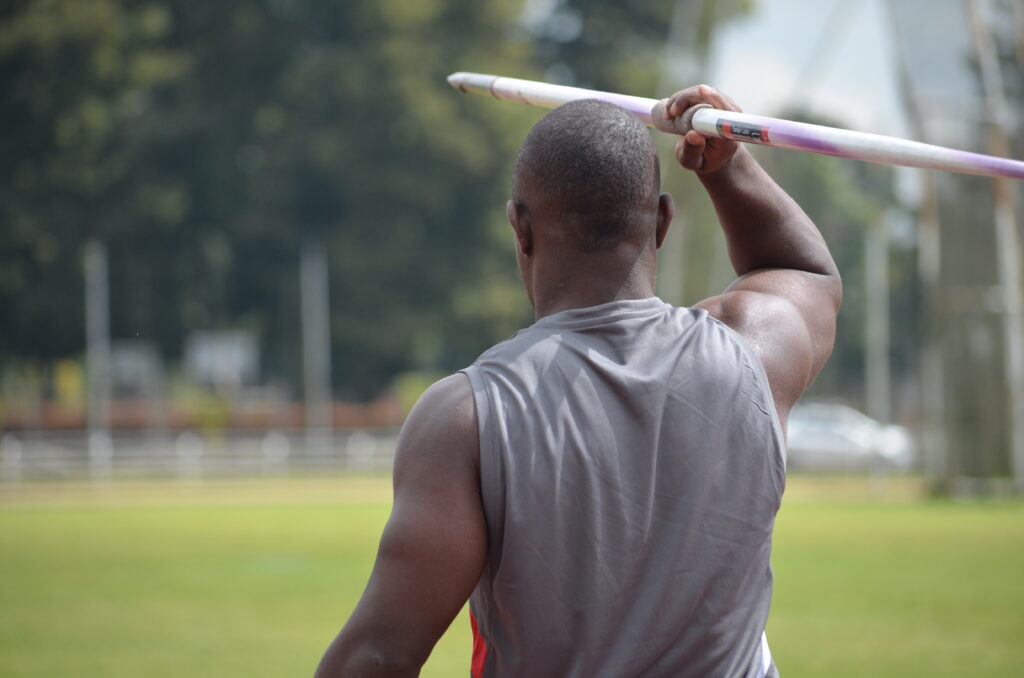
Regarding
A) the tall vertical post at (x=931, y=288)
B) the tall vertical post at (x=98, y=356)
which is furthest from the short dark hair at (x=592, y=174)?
the tall vertical post at (x=98, y=356)

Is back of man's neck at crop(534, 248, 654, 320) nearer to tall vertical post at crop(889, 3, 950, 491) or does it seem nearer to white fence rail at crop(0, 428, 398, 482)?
tall vertical post at crop(889, 3, 950, 491)

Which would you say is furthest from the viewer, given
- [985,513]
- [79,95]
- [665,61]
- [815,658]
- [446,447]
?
[665,61]

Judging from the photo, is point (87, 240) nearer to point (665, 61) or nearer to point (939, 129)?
point (665, 61)

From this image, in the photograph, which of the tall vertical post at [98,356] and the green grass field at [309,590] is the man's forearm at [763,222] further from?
the tall vertical post at [98,356]

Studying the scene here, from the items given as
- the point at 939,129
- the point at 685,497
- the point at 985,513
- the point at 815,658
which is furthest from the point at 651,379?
the point at 939,129

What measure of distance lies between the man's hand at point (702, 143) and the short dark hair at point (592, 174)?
1.13ft

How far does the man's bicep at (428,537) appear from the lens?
7.95 feet

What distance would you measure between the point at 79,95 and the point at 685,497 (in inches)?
2012

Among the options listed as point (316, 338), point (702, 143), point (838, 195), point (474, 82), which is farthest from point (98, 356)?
point (702, 143)

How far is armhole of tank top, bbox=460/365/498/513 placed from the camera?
2.41m

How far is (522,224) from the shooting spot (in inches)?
107

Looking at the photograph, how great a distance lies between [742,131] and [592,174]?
0.41 metres

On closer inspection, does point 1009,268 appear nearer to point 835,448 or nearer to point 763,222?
point 835,448

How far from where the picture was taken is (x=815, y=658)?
9.79 metres
